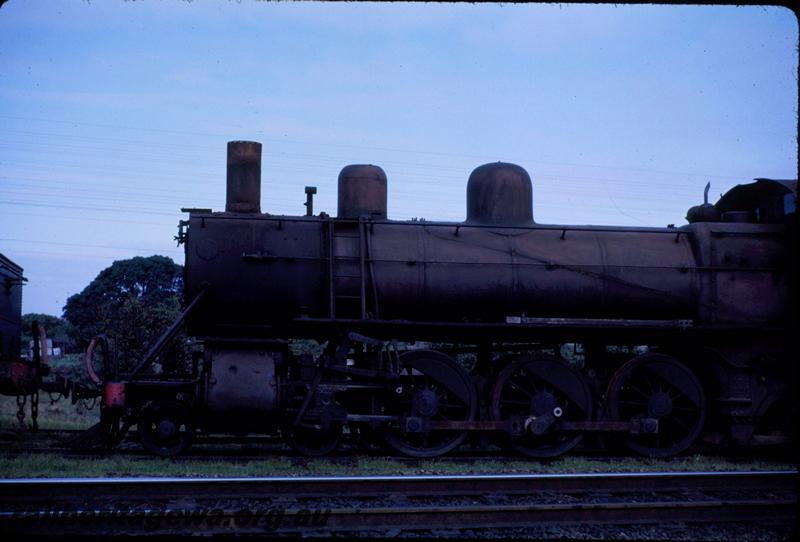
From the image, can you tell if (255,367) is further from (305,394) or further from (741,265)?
(741,265)

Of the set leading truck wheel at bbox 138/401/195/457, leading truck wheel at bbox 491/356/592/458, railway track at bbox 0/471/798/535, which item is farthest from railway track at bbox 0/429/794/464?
railway track at bbox 0/471/798/535

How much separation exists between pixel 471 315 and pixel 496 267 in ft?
2.65

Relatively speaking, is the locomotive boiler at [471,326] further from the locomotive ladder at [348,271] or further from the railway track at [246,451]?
the railway track at [246,451]

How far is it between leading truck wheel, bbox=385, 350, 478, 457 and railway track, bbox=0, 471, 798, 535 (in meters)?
2.91

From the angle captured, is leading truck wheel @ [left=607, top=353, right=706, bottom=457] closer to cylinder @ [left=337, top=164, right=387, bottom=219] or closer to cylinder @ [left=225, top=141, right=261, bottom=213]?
cylinder @ [left=337, top=164, right=387, bottom=219]

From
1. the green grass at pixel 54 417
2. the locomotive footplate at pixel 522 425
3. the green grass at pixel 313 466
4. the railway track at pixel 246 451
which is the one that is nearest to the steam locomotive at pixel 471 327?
the locomotive footplate at pixel 522 425

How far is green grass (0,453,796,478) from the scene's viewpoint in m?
8.93

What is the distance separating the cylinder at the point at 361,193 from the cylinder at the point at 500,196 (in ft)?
4.85

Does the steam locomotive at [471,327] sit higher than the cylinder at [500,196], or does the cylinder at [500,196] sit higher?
the cylinder at [500,196]

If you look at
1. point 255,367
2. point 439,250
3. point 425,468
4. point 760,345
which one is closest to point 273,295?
point 255,367

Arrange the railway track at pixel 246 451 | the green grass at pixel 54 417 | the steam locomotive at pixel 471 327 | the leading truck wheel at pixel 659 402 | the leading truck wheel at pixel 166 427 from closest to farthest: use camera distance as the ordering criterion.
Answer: the railway track at pixel 246 451
the leading truck wheel at pixel 166 427
the steam locomotive at pixel 471 327
the leading truck wheel at pixel 659 402
the green grass at pixel 54 417

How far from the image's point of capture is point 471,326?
11.0m

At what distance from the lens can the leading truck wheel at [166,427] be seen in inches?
407

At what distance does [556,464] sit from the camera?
34.9ft
